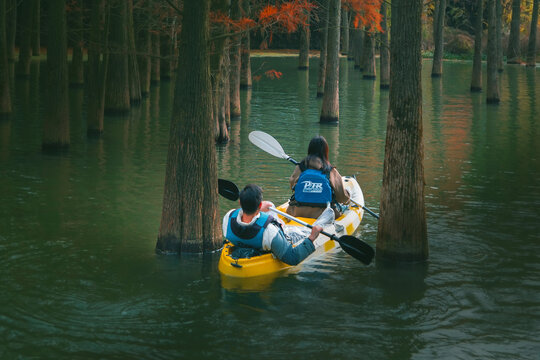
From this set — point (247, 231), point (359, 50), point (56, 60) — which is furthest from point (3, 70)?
point (359, 50)

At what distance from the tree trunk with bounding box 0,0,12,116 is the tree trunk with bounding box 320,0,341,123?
363 inches

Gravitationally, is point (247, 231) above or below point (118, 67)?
below

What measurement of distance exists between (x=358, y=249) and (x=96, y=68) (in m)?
11.8

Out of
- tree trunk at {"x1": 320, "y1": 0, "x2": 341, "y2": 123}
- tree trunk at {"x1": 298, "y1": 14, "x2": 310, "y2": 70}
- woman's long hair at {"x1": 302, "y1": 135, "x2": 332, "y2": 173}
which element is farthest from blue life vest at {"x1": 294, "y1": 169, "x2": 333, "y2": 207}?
tree trunk at {"x1": 298, "y1": 14, "x2": 310, "y2": 70}

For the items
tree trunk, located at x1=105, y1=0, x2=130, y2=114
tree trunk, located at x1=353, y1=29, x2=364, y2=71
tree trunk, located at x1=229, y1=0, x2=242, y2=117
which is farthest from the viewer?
tree trunk, located at x1=353, y1=29, x2=364, y2=71

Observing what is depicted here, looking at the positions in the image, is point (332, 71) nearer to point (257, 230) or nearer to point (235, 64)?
point (235, 64)

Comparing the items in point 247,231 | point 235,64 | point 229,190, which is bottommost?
point 247,231

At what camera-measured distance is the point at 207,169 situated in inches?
392

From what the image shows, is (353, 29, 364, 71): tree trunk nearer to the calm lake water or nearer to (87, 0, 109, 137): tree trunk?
(87, 0, 109, 137): tree trunk

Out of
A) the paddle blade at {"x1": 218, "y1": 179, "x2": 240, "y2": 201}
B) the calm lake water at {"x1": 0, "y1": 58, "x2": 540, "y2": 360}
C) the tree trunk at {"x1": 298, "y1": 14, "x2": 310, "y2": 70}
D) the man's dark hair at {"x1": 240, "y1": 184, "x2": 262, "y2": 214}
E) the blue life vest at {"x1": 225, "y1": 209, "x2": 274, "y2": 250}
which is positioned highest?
the tree trunk at {"x1": 298, "y1": 14, "x2": 310, "y2": 70}

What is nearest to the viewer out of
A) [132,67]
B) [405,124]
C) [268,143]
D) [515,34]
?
[405,124]

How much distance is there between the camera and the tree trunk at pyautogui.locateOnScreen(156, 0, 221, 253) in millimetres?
9781

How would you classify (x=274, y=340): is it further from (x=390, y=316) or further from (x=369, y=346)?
(x=390, y=316)

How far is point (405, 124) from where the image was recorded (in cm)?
951
